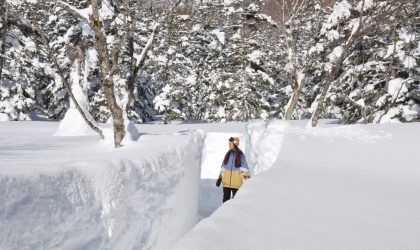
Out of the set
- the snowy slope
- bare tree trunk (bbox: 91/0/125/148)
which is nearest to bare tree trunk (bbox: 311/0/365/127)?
the snowy slope

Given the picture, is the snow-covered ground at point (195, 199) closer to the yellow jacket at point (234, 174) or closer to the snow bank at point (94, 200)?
the snow bank at point (94, 200)

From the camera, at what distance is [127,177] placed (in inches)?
217

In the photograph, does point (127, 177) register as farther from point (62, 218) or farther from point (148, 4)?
point (148, 4)

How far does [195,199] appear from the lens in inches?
421

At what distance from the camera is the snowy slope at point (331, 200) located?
11.2ft

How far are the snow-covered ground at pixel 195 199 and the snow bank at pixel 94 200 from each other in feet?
0.04

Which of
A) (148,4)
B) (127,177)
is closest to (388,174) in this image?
(127,177)

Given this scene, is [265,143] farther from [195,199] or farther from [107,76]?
[107,76]

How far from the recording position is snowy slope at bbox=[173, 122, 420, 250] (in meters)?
3.42

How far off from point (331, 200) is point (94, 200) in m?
2.78

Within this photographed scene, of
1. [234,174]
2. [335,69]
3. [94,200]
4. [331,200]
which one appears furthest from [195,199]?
[94,200]

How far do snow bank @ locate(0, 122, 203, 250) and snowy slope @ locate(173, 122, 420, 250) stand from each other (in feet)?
4.33

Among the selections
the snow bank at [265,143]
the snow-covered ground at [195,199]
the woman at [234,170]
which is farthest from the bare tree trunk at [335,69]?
the woman at [234,170]

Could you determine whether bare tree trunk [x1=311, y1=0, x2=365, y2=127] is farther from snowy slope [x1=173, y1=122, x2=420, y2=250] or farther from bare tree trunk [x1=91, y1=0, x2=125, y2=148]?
bare tree trunk [x1=91, y1=0, x2=125, y2=148]
